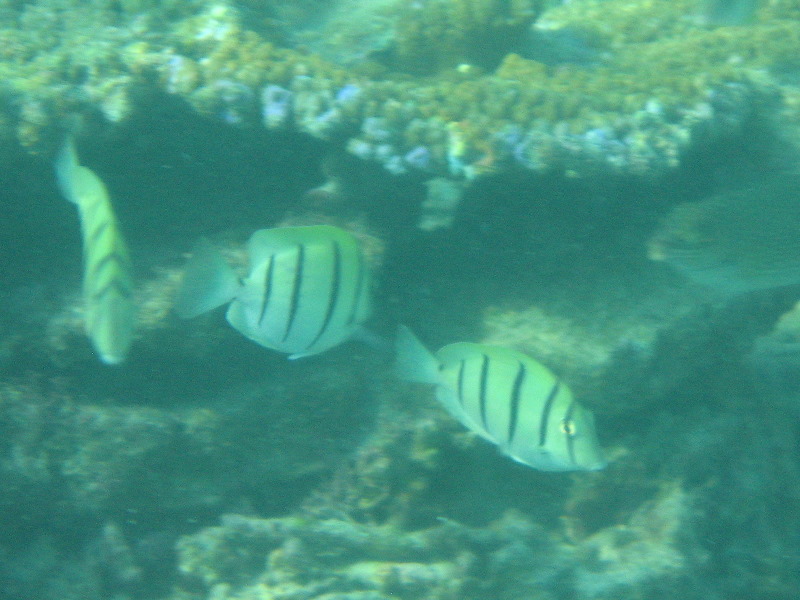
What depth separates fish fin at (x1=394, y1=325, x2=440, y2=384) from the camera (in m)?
2.37

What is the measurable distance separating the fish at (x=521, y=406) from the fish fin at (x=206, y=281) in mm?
860

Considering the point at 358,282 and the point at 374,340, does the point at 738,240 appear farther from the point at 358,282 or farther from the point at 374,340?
the point at 358,282

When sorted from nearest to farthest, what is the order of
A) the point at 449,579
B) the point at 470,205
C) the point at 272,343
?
the point at 272,343 → the point at 449,579 → the point at 470,205

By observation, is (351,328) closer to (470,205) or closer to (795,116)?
(470,205)

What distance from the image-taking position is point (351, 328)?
220cm

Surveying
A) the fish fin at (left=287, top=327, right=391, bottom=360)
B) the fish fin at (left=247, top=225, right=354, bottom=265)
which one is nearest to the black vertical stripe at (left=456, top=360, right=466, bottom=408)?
the fish fin at (left=247, top=225, right=354, bottom=265)

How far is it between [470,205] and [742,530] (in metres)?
2.78

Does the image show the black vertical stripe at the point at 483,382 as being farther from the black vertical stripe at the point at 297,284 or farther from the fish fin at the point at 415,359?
the black vertical stripe at the point at 297,284

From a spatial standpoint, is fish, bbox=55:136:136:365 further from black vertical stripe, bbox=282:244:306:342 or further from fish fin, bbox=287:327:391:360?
fish fin, bbox=287:327:391:360

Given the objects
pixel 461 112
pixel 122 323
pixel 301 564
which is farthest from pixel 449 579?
pixel 461 112

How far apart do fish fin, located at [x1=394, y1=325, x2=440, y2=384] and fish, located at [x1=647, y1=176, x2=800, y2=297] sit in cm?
187

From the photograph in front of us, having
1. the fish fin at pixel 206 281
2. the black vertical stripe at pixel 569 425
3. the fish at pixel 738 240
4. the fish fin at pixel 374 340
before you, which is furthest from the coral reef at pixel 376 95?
the black vertical stripe at pixel 569 425

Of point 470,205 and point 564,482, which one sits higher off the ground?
point 470,205

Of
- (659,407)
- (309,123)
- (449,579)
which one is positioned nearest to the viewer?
(449,579)
